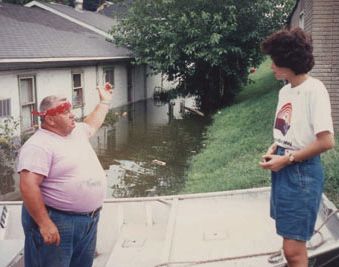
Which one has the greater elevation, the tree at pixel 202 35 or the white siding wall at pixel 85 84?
the tree at pixel 202 35

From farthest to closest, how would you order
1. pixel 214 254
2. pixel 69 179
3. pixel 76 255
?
pixel 214 254 < pixel 76 255 < pixel 69 179

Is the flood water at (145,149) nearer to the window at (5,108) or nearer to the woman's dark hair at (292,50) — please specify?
the window at (5,108)

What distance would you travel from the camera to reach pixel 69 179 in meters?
3.27

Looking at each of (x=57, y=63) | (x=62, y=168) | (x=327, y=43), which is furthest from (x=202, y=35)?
(x=62, y=168)

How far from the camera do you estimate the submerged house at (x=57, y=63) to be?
13.1m

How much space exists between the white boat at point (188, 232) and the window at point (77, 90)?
1130cm

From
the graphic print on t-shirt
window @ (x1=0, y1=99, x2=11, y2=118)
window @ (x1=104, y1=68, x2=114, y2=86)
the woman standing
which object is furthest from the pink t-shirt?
window @ (x1=104, y1=68, x2=114, y2=86)

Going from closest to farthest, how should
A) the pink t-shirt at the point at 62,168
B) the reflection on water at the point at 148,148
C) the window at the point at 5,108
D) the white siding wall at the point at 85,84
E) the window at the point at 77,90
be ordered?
the pink t-shirt at the point at 62,168 < the reflection on water at the point at 148,148 < the window at the point at 5,108 < the white siding wall at the point at 85,84 < the window at the point at 77,90

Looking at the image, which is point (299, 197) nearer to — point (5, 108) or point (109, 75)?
point (5, 108)

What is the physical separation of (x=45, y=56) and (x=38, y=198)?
1190cm

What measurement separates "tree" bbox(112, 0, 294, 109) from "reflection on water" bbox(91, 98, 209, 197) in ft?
7.21

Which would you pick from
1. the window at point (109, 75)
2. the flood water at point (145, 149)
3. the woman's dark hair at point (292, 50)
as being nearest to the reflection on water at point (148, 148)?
the flood water at point (145, 149)

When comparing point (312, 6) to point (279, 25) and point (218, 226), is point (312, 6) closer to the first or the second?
point (218, 226)

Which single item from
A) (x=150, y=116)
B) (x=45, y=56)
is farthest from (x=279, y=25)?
(x=45, y=56)
